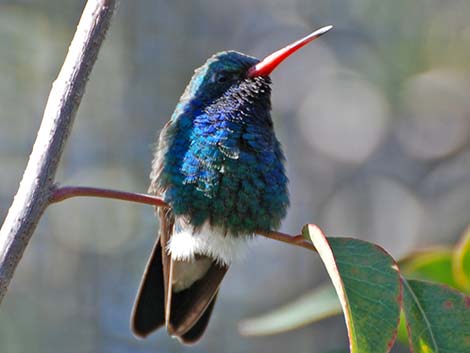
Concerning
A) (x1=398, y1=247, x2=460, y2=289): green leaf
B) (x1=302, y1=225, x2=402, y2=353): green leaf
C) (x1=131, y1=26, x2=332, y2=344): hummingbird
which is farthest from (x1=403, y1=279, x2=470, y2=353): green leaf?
(x1=131, y1=26, x2=332, y2=344): hummingbird

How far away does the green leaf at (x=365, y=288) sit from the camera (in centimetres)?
152

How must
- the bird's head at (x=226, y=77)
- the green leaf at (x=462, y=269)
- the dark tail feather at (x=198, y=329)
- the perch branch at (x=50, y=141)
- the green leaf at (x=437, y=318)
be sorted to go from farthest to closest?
the dark tail feather at (x=198, y=329) → the bird's head at (x=226, y=77) → the green leaf at (x=462, y=269) → the green leaf at (x=437, y=318) → the perch branch at (x=50, y=141)

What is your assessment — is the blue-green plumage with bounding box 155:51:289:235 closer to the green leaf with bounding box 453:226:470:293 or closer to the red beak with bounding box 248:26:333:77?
the red beak with bounding box 248:26:333:77

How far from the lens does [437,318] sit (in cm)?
165

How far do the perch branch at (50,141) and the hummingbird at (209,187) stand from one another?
64 cm

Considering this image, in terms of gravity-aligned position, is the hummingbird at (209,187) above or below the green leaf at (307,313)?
above

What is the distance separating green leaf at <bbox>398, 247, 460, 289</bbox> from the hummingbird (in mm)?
390

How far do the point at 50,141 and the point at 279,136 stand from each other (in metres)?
4.74

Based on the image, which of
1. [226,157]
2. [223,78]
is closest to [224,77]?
[223,78]

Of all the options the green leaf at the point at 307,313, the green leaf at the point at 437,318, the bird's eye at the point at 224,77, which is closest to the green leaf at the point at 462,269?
the green leaf at the point at 307,313

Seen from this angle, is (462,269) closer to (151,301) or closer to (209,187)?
(209,187)

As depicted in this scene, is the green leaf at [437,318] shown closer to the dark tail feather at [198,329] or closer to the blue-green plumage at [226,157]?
the blue-green plumage at [226,157]

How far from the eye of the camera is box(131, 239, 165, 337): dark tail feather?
2578 mm

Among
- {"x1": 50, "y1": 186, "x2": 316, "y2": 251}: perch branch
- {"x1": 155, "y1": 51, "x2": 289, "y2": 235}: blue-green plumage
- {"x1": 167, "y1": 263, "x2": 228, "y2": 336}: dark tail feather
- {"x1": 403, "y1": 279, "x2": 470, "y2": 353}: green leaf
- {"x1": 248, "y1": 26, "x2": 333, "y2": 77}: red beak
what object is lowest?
{"x1": 403, "y1": 279, "x2": 470, "y2": 353}: green leaf
